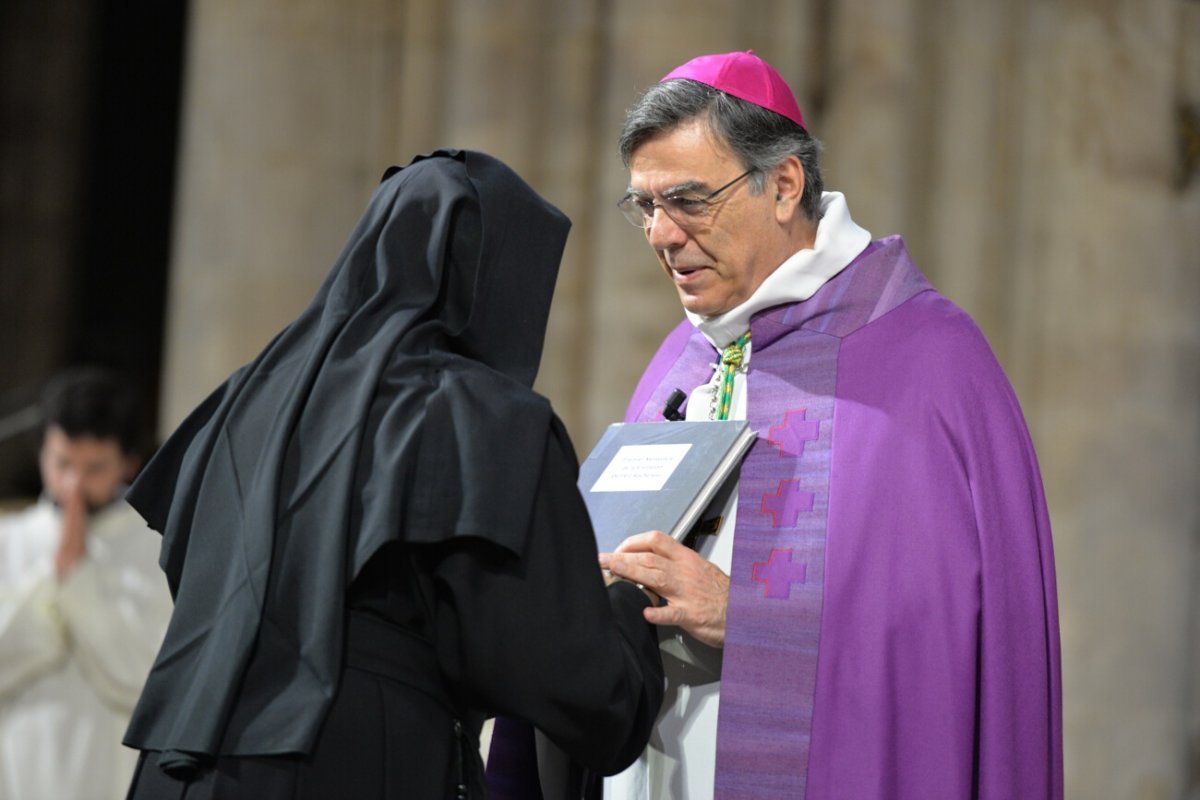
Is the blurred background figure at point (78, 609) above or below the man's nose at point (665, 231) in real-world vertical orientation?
below

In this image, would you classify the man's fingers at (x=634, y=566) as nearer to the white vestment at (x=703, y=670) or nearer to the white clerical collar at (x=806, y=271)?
the white vestment at (x=703, y=670)

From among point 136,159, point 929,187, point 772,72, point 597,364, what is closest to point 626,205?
point 772,72

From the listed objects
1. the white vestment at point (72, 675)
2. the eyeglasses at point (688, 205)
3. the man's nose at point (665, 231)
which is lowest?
the white vestment at point (72, 675)

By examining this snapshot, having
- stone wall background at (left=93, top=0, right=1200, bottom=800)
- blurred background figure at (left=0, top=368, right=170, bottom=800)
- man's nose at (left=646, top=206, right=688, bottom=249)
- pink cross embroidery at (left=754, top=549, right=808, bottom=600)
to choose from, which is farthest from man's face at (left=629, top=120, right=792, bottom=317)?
blurred background figure at (left=0, top=368, right=170, bottom=800)

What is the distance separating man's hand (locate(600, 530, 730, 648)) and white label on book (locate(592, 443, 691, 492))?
0.15 meters

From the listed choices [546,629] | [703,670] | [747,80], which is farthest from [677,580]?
[747,80]

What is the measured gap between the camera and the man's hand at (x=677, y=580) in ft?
9.16

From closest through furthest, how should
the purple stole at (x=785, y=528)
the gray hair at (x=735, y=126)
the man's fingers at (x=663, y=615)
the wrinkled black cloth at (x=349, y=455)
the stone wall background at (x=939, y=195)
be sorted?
the wrinkled black cloth at (x=349, y=455) → the man's fingers at (x=663, y=615) → the purple stole at (x=785, y=528) → the gray hair at (x=735, y=126) → the stone wall background at (x=939, y=195)

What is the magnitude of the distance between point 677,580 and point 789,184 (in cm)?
88

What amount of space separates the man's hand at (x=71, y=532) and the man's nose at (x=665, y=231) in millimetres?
2973

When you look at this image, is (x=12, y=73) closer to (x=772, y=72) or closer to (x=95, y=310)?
(x=95, y=310)

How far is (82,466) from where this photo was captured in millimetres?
5383

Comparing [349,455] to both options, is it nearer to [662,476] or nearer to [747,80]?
[662,476]

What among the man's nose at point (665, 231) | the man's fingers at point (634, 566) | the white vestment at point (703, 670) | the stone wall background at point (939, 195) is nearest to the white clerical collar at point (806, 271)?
the white vestment at point (703, 670)
